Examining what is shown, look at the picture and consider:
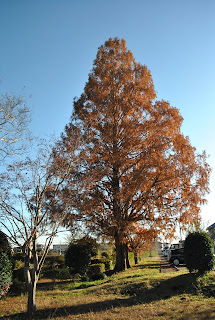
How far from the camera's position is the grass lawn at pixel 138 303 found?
18.8ft

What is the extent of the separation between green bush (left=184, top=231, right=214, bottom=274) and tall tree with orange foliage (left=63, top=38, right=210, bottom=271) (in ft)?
5.46

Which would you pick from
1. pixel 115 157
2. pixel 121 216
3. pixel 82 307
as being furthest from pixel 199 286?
pixel 115 157

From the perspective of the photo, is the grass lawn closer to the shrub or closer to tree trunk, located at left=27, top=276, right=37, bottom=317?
tree trunk, located at left=27, top=276, right=37, bottom=317

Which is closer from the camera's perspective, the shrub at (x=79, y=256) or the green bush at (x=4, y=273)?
the green bush at (x=4, y=273)

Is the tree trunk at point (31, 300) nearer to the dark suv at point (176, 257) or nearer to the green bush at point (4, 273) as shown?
the green bush at point (4, 273)

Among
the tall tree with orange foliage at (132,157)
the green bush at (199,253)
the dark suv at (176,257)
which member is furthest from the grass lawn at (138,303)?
the dark suv at (176,257)

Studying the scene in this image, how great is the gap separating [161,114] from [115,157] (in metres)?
3.03

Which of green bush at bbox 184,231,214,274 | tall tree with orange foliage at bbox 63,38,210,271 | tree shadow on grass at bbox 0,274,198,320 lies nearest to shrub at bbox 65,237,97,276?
tall tree with orange foliage at bbox 63,38,210,271

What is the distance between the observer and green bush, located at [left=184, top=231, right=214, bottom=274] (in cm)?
901

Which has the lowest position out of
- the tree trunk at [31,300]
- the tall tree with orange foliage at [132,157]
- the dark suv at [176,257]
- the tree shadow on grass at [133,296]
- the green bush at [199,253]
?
the dark suv at [176,257]

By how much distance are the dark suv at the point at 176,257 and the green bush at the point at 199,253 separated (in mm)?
10960

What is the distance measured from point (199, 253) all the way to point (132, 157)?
504cm

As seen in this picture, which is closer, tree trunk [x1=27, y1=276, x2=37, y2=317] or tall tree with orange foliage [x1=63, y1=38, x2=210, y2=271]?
tree trunk [x1=27, y1=276, x2=37, y2=317]

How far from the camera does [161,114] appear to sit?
11758mm
